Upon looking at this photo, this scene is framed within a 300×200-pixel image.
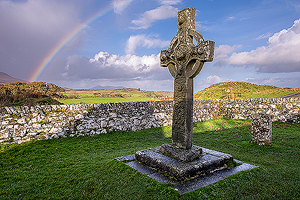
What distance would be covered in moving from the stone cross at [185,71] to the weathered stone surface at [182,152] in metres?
0.14

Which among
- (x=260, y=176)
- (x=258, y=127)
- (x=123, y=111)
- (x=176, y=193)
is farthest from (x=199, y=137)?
(x=176, y=193)

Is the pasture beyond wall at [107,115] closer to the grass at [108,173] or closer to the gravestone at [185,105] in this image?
the grass at [108,173]

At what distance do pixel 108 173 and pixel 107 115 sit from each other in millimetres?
6401

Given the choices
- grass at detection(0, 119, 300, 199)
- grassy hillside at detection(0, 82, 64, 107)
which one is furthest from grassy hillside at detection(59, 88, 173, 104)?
grass at detection(0, 119, 300, 199)

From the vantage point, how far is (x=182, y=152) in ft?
18.3

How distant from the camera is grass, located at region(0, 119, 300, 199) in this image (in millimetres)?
4496

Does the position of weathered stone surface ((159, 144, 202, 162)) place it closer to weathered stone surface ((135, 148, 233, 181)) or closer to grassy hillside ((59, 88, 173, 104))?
weathered stone surface ((135, 148, 233, 181))

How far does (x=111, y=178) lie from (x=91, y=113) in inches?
258

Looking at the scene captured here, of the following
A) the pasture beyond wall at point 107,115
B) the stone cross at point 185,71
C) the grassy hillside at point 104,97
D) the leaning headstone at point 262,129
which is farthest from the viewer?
the grassy hillside at point 104,97

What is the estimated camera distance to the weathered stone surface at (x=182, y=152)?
539cm

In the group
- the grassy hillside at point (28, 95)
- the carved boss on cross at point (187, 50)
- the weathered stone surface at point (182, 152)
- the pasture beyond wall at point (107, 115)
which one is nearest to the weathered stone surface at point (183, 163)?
the weathered stone surface at point (182, 152)

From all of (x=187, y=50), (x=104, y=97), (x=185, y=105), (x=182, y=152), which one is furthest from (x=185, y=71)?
(x=104, y=97)

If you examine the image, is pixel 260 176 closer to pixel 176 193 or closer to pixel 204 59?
pixel 176 193

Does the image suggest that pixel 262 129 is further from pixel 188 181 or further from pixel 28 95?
pixel 28 95
